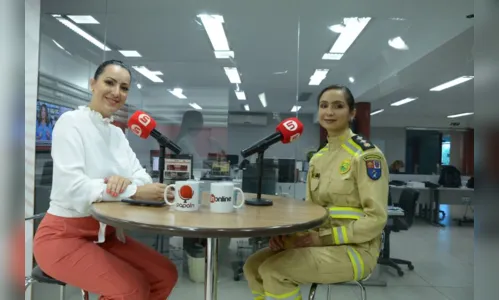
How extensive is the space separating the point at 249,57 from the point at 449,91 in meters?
2.90

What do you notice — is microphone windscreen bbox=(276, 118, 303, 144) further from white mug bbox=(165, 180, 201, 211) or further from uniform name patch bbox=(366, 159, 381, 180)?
white mug bbox=(165, 180, 201, 211)

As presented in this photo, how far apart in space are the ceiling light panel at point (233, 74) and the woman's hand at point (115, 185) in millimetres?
2600

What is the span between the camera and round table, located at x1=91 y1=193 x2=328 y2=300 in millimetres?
884

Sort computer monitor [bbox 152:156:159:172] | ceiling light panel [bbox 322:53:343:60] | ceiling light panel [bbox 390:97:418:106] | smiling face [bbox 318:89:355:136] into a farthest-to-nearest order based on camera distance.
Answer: ceiling light panel [bbox 390:97:418:106] < ceiling light panel [bbox 322:53:343:60] < computer monitor [bbox 152:156:159:172] < smiling face [bbox 318:89:355:136]

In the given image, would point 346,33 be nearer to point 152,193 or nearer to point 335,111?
point 335,111

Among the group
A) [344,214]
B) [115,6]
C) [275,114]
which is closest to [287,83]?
[275,114]

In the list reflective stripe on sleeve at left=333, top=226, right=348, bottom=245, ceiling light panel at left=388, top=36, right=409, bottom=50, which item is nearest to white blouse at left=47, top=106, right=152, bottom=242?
reflective stripe on sleeve at left=333, top=226, right=348, bottom=245

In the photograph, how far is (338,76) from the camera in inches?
159

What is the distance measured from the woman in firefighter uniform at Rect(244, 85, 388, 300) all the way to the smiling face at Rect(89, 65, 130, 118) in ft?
3.24

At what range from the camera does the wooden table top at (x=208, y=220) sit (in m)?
0.88

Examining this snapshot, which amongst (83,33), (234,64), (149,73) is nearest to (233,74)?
(234,64)

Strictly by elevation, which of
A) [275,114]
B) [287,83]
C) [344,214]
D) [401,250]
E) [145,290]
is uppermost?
[287,83]

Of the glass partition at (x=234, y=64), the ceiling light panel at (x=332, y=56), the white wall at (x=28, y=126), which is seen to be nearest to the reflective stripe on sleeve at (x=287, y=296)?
the white wall at (x=28, y=126)

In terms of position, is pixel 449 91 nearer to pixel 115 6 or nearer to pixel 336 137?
pixel 336 137
